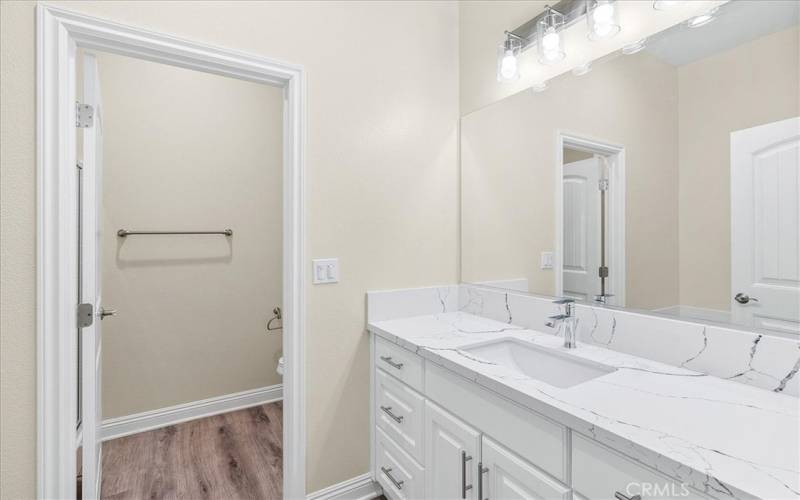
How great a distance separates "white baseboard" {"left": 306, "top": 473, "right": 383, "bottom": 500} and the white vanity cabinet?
0.25ft

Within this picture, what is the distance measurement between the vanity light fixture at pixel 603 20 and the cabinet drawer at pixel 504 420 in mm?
1374

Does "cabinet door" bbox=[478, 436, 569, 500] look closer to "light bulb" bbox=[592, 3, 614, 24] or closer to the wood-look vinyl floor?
the wood-look vinyl floor

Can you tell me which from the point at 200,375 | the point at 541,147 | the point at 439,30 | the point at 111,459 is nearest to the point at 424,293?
the point at 541,147

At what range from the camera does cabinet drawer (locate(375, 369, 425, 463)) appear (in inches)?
58.9

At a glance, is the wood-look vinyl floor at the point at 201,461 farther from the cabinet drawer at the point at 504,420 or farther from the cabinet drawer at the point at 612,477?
the cabinet drawer at the point at 612,477

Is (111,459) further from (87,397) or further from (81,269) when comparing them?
(81,269)

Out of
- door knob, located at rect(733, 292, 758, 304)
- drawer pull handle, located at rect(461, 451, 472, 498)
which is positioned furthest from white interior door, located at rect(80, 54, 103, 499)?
door knob, located at rect(733, 292, 758, 304)

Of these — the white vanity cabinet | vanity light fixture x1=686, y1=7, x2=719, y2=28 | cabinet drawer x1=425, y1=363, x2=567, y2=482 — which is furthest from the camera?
vanity light fixture x1=686, y1=7, x2=719, y2=28

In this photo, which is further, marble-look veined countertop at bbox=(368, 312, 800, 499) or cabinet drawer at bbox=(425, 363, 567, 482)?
cabinet drawer at bbox=(425, 363, 567, 482)

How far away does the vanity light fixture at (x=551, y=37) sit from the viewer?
161cm

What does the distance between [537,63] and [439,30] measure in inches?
26.0

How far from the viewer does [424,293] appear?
204 centimetres

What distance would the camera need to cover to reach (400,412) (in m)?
1.62

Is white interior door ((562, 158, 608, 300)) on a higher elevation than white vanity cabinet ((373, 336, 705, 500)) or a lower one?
higher
